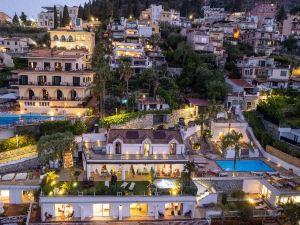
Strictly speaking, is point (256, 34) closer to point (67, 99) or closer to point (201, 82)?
point (201, 82)

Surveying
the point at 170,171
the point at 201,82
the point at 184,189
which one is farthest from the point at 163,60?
the point at 184,189

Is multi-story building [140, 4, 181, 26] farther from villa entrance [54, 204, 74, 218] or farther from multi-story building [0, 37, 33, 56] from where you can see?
villa entrance [54, 204, 74, 218]

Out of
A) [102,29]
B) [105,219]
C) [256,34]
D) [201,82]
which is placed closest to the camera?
[105,219]

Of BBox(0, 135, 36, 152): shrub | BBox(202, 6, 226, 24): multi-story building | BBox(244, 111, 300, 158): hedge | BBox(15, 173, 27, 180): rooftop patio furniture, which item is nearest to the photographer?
BBox(15, 173, 27, 180): rooftop patio furniture

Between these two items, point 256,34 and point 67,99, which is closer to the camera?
point 67,99

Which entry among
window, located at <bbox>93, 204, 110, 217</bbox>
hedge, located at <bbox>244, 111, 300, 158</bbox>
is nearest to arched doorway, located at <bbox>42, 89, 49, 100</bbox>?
window, located at <bbox>93, 204, 110, 217</bbox>

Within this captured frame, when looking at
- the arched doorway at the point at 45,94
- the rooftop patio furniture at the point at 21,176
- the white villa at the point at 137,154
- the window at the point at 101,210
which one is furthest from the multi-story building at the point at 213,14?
the window at the point at 101,210
